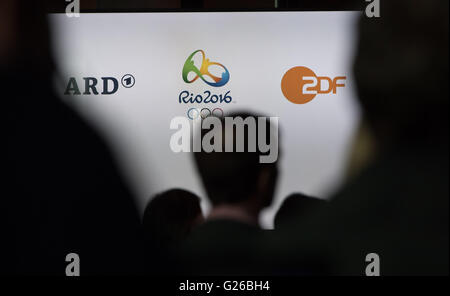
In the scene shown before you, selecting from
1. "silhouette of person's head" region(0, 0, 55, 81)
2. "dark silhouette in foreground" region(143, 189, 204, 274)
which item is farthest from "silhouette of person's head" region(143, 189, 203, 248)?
"silhouette of person's head" region(0, 0, 55, 81)

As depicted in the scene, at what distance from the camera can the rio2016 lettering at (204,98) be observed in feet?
7.20

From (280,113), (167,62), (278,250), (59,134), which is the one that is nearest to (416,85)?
(280,113)

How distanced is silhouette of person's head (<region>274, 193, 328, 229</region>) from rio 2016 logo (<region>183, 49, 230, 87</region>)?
626 millimetres

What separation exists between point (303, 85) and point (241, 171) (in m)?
0.49

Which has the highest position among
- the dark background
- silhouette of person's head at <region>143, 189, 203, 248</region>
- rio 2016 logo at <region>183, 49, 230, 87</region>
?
the dark background

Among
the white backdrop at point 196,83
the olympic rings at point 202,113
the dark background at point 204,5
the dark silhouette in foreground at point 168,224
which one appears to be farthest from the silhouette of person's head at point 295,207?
the dark background at point 204,5

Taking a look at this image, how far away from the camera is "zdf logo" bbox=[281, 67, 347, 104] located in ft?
7.14

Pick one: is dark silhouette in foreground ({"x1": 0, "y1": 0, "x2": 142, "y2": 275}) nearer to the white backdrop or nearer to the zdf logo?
the white backdrop

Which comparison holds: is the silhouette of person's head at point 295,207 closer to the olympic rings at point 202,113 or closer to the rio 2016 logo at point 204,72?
the olympic rings at point 202,113

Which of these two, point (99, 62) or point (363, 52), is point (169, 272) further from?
point (363, 52)

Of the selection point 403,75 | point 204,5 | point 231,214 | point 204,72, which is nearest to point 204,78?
point 204,72

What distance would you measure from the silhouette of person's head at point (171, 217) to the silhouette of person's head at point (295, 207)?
0.37 meters

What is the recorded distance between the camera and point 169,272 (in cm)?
220

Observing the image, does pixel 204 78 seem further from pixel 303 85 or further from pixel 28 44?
pixel 28 44
